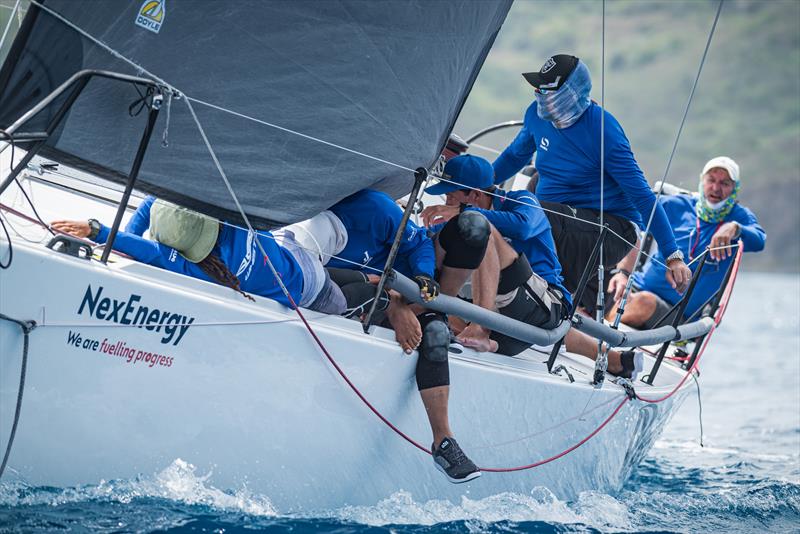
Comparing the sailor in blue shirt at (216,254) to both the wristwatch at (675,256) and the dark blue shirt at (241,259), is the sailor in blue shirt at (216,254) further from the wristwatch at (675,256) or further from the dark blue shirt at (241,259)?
the wristwatch at (675,256)

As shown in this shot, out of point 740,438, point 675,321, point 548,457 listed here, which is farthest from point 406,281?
point 740,438

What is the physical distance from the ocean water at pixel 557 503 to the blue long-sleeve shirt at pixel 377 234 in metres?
1.00

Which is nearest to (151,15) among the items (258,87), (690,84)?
(258,87)

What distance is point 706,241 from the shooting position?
6398 mm

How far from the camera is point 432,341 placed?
3883mm

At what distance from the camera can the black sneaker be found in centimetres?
384

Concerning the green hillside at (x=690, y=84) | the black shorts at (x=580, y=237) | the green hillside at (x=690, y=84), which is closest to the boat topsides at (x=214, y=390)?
the black shorts at (x=580, y=237)

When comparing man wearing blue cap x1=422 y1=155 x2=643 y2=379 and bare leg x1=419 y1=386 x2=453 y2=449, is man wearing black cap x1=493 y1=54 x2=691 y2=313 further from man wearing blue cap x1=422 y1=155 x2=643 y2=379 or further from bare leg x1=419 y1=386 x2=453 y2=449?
bare leg x1=419 y1=386 x2=453 y2=449

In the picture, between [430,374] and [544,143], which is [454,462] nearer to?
[430,374]

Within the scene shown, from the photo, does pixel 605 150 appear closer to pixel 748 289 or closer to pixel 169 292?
pixel 169 292

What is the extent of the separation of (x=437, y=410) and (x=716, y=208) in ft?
10.8

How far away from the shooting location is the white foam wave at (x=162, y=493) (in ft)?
10.8

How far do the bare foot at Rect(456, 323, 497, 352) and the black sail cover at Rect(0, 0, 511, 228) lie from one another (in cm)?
91

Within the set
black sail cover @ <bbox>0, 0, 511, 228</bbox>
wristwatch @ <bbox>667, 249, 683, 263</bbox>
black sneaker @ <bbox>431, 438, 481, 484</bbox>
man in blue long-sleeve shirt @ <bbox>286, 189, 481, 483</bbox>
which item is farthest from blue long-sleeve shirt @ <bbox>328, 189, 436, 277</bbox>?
wristwatch @ <bbox>667, 249, 683, 263</bbox>
